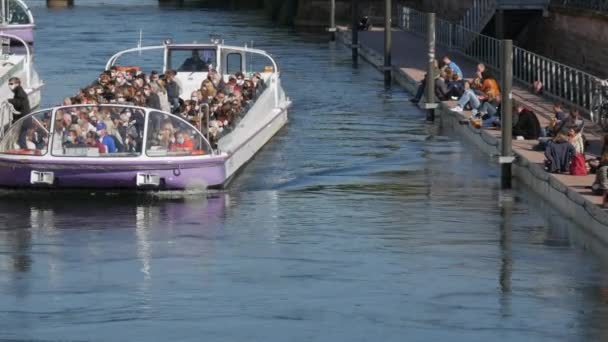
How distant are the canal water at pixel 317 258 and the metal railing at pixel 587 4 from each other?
43.3ft

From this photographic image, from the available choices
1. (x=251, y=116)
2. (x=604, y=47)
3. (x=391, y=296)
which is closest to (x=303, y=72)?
(x=604, y=47)

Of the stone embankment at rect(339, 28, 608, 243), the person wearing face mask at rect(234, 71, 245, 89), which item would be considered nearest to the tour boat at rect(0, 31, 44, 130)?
the person wearing face mask at rect(234, 71, 245, 89)

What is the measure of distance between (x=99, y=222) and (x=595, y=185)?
24.7 feet

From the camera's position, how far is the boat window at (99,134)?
29625 millimetres

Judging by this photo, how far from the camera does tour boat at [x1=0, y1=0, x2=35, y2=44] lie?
233 ft

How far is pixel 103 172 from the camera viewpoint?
29.2 meters

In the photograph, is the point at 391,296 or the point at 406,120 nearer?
the point at 391,296

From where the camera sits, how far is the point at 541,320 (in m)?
Answer: 21.0

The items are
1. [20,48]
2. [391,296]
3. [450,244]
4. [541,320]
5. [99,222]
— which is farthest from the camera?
[20,48]

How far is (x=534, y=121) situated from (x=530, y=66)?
1164 cm

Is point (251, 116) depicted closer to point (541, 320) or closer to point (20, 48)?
point (541, 320)

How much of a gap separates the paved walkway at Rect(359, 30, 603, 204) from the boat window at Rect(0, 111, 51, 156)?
8.21 meters

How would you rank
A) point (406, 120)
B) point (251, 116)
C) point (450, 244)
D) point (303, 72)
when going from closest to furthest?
point (450, 244), point (251, 116), point (406, 120), point (303, 72)

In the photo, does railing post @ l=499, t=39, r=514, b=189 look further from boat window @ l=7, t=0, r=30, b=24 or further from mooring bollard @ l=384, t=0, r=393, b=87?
boat window @ l=7, t=0, r=30, b=24
